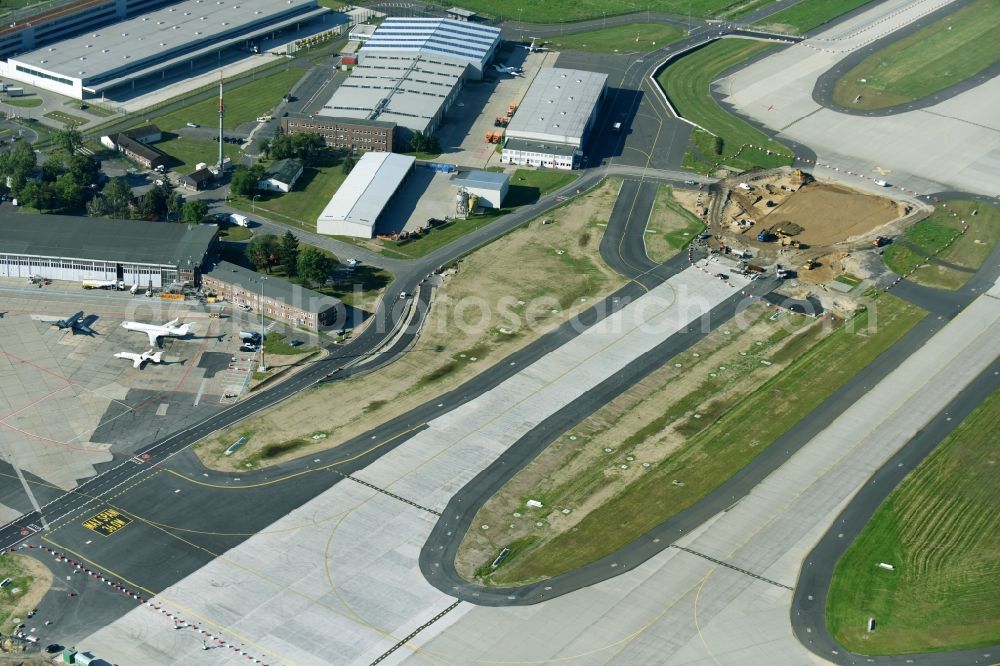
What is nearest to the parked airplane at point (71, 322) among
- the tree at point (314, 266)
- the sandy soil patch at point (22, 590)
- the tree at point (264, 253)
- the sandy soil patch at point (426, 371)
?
the tree at point (264, 253)

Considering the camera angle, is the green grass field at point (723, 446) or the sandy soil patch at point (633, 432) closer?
the green grass field at point (723, 446)

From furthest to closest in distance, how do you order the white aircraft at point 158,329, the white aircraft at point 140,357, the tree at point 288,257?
the tree at point 288,257
the white aircraft at point 158,329
the white aircraft at point 140,357

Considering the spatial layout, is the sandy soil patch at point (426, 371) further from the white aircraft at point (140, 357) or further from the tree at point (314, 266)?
the white aircraft at point (140, 357)

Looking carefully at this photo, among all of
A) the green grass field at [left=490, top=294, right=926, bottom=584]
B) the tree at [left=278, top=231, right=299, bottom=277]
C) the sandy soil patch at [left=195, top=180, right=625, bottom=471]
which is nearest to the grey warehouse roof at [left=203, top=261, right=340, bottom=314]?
the tree at [left=278, top=231, right=299, bottom=277]

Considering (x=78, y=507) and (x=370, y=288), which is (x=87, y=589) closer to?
(x=78, y=507)

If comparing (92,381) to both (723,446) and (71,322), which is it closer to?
(71,322)

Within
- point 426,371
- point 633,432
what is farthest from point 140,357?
point 633,432

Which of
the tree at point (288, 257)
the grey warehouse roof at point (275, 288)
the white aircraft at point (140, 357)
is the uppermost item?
the tree at point (288, 257)
